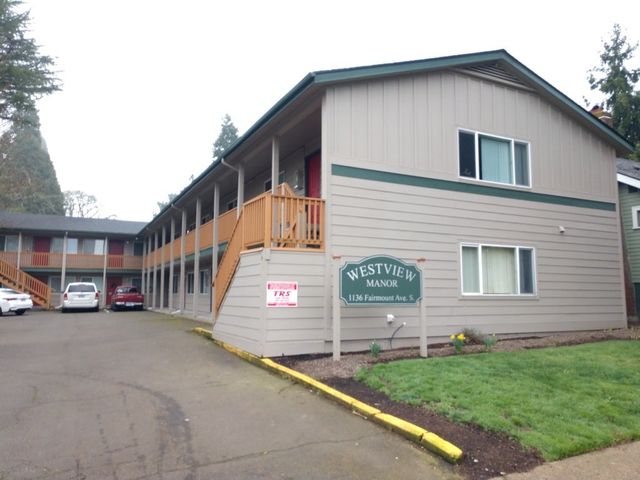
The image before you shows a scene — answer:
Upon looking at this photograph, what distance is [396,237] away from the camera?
9.84 meters

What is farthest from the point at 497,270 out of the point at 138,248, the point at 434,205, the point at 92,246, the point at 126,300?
the point at 92,246

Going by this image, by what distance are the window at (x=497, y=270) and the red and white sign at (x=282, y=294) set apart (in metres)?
4.25

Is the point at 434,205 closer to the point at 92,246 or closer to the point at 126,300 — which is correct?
the point at 126,300

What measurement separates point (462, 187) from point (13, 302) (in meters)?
21.1

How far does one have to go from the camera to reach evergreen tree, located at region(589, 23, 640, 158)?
103 ft

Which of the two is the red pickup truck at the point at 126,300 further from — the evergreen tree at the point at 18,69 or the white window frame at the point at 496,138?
the white window frame at the point at 496,138

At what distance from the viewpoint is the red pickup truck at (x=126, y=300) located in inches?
1057

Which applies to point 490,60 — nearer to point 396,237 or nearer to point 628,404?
point 396,237

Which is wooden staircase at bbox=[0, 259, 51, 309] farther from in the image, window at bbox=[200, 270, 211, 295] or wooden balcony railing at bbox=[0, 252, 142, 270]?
window at bbox=[200, 270, 211, 295]

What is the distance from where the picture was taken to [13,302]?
859 inches

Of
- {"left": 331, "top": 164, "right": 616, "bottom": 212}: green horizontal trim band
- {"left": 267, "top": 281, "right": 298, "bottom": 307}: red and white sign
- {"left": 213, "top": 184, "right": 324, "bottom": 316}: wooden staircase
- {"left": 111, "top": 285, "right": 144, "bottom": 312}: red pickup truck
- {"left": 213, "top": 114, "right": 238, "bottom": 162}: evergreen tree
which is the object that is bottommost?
{"left": 111, "top": 285, "right": 144, "bottom": 312}: red pickup truck

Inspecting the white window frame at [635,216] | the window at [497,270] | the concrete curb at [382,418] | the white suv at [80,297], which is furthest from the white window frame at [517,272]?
the white suv at [80,297]

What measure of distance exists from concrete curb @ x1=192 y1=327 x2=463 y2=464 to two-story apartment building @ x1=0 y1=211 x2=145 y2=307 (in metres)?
27.1

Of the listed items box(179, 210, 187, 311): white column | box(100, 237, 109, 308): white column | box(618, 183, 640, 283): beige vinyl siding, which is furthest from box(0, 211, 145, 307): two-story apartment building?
box(618, 183, 640, 283): beige vinyl siding
